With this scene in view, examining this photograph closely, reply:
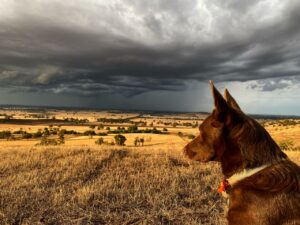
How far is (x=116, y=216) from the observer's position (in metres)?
6.14

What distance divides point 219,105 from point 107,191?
5.00 meters

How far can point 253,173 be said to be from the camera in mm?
3295

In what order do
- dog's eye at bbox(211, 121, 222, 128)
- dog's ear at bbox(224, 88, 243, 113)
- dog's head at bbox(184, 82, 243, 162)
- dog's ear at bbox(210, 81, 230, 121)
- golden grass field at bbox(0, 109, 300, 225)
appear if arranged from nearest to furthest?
dog's ear at bbox(210, 81, 230, 121) < dog's head at bbox(184, 82, 243, 162) < dog's eye at bbox(211, 121, 222, 128) < dog's ear at bbox(224, 88, 243, 113) < golden grass field at bbox(0, 109, 300, 225)

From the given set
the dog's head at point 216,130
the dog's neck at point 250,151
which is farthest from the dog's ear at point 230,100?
the dog's neck at point 250,151

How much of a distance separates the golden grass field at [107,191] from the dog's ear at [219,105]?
3260mm

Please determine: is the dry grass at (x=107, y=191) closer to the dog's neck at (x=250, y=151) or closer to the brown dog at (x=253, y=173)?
the brown dog at (x=253, y=173)

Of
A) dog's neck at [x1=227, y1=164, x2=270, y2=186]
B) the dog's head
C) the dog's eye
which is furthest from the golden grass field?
the dog's eye

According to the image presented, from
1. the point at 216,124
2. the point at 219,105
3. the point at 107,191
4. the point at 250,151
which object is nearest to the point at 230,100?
the point at 216,124

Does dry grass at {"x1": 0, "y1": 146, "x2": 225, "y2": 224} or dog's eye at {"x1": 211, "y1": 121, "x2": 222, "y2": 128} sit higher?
dog's eye at {"x1": 211, "y1": 121, "x2": 222, "y2": 128}

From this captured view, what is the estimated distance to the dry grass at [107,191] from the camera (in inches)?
242

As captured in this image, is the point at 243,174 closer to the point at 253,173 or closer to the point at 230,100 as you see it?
the point at 253,173

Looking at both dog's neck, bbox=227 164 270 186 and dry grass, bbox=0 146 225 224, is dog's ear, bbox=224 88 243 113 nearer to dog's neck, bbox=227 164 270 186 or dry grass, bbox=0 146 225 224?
dog's neck, bbox=227 164 270 186

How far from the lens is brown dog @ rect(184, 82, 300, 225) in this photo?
3.25 metres

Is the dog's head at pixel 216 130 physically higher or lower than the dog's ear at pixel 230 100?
lower
